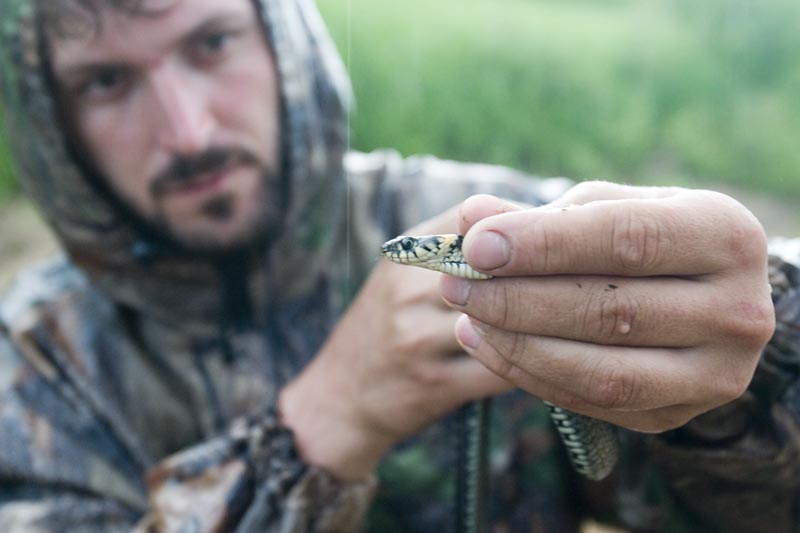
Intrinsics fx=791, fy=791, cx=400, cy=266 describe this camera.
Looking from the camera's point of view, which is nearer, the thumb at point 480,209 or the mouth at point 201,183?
the thumb at point 480,209

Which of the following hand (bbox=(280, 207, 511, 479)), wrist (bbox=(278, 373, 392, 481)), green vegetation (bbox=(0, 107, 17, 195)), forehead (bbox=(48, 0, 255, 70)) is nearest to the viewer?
hand (bbox=(280, 207, 511, 479))

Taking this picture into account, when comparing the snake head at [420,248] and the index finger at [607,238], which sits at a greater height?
the index finger at [607,238]

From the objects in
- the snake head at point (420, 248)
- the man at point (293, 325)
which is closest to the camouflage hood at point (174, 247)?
the man at point (293, 325)

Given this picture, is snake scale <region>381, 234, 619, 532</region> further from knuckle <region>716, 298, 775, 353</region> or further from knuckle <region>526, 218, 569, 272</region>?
knuckle <region>716, 298, 775, 353</region>

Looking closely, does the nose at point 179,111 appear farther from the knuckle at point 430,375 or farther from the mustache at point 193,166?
the knuckle at point 430,375

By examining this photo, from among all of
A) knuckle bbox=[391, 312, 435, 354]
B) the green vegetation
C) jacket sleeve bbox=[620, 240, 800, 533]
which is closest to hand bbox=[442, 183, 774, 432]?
jacket sleeve bbox=[620, 240, 800, 533]
